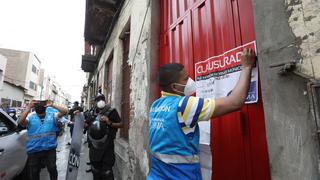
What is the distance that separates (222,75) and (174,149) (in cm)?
85

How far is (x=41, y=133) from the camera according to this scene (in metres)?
3.97

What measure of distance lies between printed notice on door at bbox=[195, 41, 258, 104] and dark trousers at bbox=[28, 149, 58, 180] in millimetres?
3274

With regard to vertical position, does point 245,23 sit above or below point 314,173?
above

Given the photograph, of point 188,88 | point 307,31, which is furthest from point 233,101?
point 307,31

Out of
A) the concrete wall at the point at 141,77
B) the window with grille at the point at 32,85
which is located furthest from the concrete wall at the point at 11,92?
the concrete wall at the point at 141,77

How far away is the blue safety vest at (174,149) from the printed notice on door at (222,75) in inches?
21.6

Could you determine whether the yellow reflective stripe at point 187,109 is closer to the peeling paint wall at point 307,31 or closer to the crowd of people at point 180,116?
the crowd of people at point 180,116

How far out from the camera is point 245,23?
5.69 feet

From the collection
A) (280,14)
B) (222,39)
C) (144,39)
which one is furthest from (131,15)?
(280,14)

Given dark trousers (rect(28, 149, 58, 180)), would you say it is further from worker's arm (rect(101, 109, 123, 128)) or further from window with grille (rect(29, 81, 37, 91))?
window with grille (rect(29, 81, 37, 91))

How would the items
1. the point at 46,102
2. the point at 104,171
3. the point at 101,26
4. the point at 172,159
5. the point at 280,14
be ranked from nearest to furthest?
the point at 280,14, the point at 172,159, the point at 104,171, the point at 46,102, the point at 101,26

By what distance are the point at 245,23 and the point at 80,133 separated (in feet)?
13.1

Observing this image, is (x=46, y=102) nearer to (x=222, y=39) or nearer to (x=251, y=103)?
(x=222, y=39)

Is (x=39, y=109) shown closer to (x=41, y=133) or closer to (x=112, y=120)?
(x=41, y=133)
